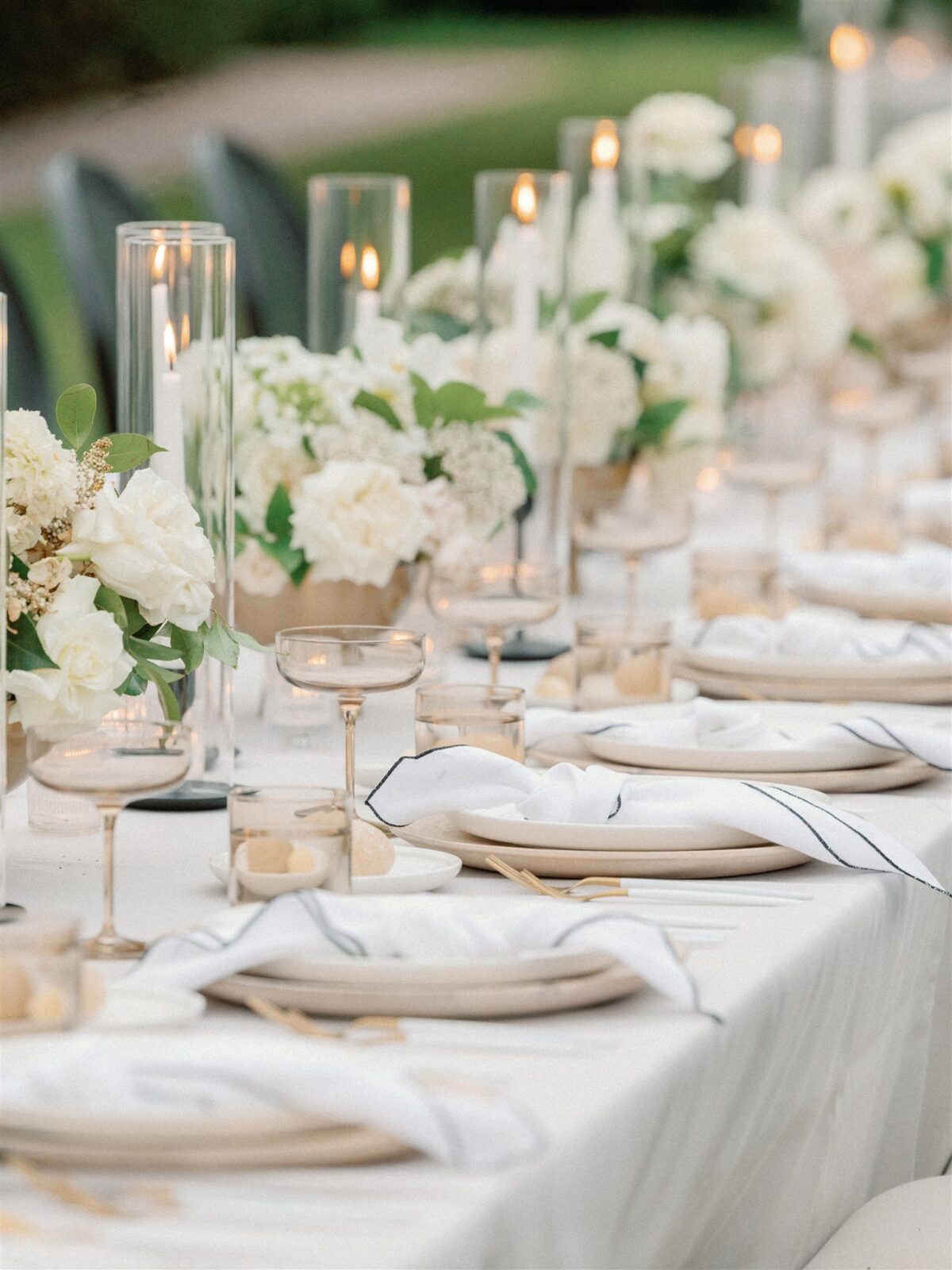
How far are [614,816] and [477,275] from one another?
1111 mm

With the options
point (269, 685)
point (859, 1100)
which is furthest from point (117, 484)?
point (859, 1100)

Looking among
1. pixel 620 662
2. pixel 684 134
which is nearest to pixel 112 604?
pixel 620 662

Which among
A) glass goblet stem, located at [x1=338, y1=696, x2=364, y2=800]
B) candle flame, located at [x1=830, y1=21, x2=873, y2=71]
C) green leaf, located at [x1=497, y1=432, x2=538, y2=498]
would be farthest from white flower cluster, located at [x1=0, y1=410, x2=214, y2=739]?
candle flame, located at [x1=830, y1=21, x2=873, y2=71]

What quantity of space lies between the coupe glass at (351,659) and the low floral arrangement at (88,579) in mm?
63

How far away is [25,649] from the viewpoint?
4.21ft

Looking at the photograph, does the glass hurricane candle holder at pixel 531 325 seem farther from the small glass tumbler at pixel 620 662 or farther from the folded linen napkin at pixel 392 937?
the folded linen napkin at pixel 392 937

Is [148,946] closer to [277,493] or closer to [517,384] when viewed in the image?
[277,493]

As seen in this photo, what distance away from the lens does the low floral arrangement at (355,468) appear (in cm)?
191

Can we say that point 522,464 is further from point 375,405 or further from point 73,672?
point 73,672

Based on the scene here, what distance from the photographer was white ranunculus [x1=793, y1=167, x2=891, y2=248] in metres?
4.09

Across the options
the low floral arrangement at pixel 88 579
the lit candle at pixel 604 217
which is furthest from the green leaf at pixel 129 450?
the lit candle at pixel 604 217

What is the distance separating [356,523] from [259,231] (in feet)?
6.73

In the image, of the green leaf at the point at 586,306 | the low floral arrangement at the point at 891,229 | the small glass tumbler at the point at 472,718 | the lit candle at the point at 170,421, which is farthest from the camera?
the low floral arrangement at the point at 891,229

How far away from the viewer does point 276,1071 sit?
2.85 feet
